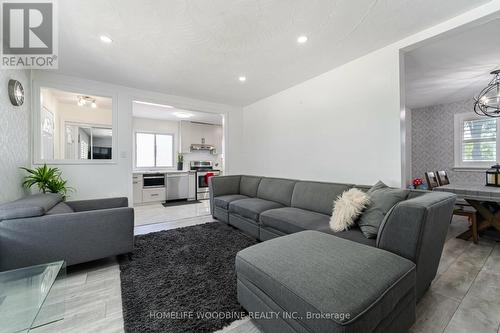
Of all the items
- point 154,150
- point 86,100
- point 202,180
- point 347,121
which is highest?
point 86,100

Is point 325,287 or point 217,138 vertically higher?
point 217,138

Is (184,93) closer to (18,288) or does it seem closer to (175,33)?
(175,33)

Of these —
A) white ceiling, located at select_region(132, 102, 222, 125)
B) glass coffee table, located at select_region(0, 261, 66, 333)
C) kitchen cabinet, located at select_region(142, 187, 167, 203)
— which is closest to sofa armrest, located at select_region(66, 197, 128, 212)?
glass coffee table, located at select_region(0, 261, 66, 333)

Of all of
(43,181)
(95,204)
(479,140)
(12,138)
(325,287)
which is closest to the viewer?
(325,287)

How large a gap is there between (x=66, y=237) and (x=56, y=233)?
86 millimetres

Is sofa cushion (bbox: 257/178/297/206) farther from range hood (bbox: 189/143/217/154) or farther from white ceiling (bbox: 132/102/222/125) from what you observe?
range hood (bbox: 189/143/217/154)

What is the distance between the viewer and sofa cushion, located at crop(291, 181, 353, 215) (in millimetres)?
2459

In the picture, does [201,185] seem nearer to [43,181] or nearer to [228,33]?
[43,181]

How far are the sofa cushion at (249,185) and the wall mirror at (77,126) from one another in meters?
2.48

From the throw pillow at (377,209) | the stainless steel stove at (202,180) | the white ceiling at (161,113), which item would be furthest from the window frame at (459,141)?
the stainless steel stove at (202,180)

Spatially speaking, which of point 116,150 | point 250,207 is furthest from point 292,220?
point 116,150

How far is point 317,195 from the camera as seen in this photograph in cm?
264

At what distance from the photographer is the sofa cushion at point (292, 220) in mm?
2113

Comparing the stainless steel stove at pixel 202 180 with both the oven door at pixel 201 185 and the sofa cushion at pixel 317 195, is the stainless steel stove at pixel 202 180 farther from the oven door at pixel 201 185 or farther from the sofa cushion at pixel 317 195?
the sofa cushion at pixel 317 195
